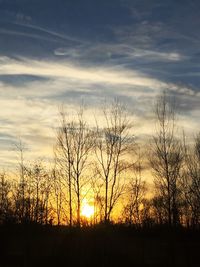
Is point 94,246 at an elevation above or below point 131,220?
below

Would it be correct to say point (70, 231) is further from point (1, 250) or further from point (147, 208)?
point (147, 208)

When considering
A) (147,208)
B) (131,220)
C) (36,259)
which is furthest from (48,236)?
(147,208)

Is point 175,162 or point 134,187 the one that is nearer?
point 175,162

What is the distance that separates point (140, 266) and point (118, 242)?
1.79 metres

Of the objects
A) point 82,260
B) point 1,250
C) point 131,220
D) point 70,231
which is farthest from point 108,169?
point 131,220

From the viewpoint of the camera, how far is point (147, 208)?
56.2 m

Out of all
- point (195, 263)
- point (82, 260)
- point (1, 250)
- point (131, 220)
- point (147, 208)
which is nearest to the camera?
point (82, 260)

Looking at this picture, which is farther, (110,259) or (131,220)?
(131,220)

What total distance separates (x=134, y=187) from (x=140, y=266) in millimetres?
26830

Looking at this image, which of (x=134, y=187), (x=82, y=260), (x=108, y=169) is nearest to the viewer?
(x=82, y=260)

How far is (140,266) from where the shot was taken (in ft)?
77.6

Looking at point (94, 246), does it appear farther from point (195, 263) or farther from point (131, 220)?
point (131, 220)

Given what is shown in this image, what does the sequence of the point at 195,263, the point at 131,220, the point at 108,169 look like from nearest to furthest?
the point at 195,263 → the point at 108,169 → the point at 131,220

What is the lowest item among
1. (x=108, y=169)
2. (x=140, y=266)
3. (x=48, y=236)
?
(x=140, y=266)
